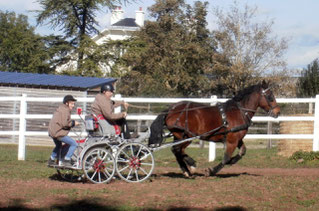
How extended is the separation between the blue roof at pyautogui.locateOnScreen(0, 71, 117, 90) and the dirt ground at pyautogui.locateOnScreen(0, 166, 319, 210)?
13053mm

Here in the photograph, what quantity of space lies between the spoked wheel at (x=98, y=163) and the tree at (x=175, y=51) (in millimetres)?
28908

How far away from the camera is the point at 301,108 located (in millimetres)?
17609

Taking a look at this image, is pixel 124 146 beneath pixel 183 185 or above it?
above

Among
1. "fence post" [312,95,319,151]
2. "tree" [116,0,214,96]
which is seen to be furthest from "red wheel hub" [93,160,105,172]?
"tree" [116,0,214,96]

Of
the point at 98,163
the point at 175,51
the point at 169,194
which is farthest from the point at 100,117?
the point at 175,51

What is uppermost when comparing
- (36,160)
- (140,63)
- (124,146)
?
(140,63)

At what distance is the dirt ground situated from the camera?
767 centimetres

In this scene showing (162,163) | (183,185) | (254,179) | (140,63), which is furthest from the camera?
(140,63)

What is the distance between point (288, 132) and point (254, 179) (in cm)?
604

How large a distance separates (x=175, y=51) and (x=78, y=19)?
44.7ft

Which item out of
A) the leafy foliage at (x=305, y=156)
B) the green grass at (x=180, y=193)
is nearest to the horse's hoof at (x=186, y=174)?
the green grass at (x=180, y=193)

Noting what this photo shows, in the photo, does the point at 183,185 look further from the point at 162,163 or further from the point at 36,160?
the point at 36,160

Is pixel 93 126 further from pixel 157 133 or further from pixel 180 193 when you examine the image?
pixel 180 193

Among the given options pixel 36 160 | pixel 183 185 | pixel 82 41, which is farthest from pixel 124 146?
pixel 82 41
